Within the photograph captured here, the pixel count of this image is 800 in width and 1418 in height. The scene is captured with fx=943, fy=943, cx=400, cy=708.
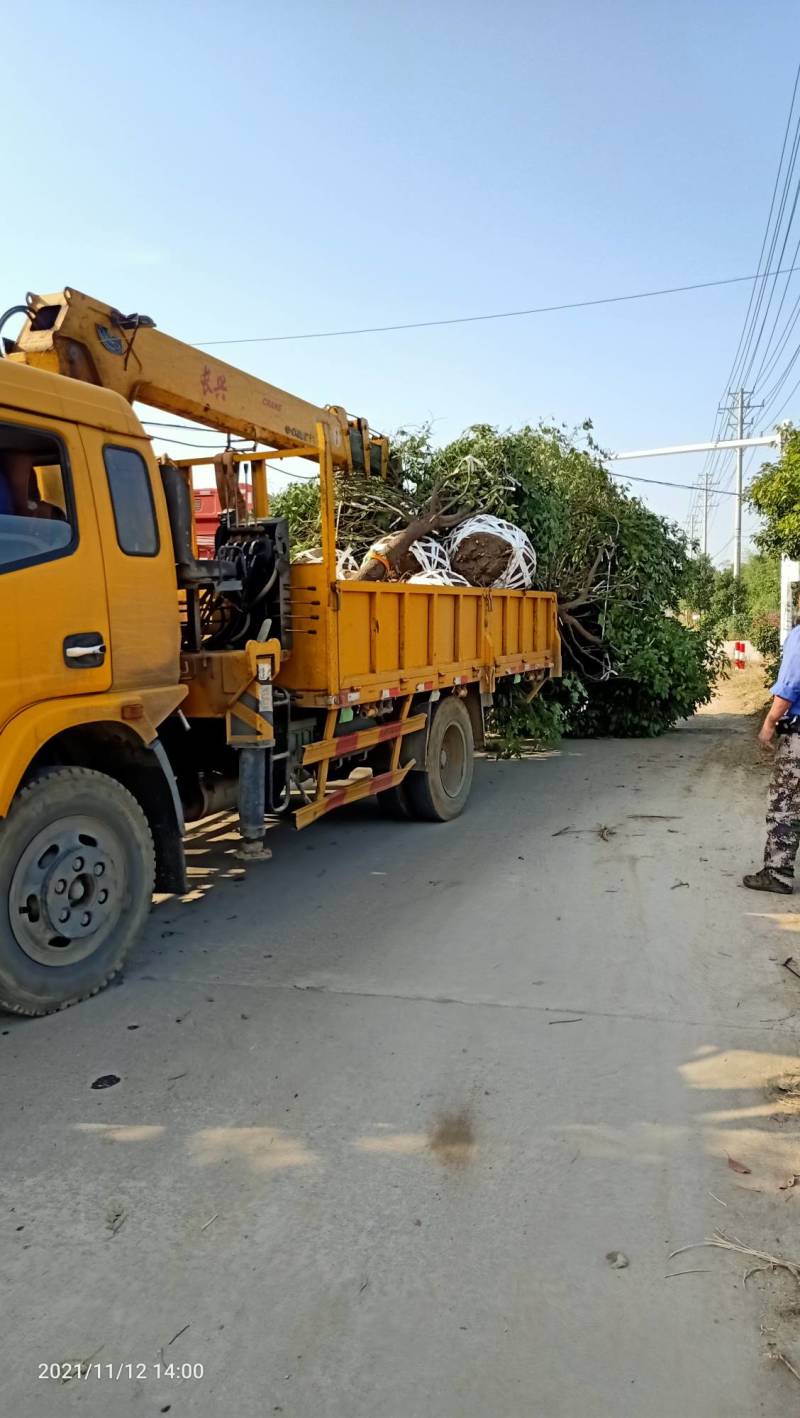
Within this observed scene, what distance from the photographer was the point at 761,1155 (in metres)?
3.19

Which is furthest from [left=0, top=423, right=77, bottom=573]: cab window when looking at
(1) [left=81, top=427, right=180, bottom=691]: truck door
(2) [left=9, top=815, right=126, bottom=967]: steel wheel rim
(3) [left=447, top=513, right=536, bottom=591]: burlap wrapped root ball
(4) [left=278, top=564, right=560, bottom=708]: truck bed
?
(3) [left=447, top=513, right=536, bottom=591]: burlap wrapped root ball

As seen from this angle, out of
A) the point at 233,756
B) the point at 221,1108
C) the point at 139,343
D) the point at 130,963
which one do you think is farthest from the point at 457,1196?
the point at 139,343

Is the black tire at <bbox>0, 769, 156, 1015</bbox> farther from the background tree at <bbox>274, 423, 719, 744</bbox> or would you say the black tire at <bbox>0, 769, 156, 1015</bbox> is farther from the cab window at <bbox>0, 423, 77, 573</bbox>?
the background tree at <bbox>274, 423, 719, 744</bbox>

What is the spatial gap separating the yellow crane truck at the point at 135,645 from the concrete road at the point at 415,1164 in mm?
598

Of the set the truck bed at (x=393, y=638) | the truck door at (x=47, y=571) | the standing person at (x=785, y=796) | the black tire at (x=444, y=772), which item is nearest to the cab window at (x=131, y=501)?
the truck door at (x=47, y=571)

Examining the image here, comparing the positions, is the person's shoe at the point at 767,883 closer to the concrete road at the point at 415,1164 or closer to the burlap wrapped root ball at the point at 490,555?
the concrete road at the point at 415,1164

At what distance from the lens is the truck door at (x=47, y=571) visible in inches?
156

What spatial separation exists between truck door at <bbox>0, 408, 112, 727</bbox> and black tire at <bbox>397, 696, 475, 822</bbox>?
3.89 meters

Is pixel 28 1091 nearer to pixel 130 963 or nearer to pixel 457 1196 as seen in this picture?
pixel 130 963

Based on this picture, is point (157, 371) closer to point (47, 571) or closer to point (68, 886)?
point (47, 571)

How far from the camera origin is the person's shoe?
→ 596cm

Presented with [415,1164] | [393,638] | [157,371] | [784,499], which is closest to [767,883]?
[393,638]

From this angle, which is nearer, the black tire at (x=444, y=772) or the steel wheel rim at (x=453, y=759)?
the black tire at (x=444, y=772)

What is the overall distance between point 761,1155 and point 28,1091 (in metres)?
2.69
